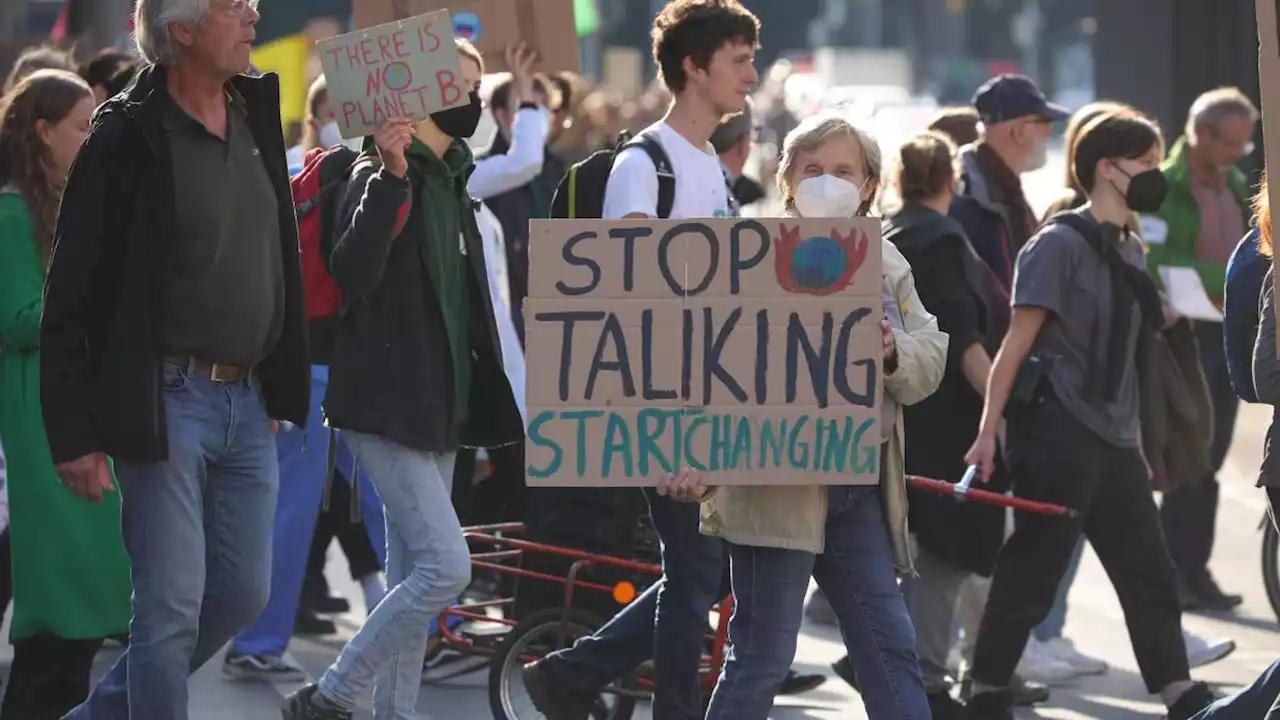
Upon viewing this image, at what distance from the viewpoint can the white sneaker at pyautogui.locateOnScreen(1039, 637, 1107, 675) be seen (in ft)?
27.5

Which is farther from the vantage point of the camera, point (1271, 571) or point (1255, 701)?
point (1271, 571)

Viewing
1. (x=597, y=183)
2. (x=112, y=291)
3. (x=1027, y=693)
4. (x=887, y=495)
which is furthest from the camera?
(x=1027, y=693)

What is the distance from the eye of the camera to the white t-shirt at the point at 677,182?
6121 mm

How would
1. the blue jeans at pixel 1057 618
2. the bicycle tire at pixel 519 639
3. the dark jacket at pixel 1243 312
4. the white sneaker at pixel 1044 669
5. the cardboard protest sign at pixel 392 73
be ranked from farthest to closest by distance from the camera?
the blue jeans at pixel 1057 618
the white sneaker at pixel 1044 669
the bicycle tire at pixel 519 639
the cardboard protest sign at pixel 392 73
the dark jacket at pixel 1243 312

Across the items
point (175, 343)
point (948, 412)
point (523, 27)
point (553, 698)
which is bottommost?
point (553, 698)

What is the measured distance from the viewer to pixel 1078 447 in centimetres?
716

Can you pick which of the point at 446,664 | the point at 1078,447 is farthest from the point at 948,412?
the point at 446,664

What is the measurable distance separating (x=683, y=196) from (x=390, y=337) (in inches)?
31.7

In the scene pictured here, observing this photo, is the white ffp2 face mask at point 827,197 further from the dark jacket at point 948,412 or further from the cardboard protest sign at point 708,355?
the dark jacket at point 948,412

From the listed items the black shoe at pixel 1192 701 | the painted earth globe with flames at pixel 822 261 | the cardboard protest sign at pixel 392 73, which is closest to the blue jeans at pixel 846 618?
the painted earth globe with flames at pixel 822 261

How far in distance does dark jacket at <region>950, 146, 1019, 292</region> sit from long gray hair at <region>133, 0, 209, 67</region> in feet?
11.7

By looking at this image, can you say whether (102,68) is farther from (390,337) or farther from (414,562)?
(414,562)

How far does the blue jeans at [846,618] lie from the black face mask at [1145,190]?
220 centimetres

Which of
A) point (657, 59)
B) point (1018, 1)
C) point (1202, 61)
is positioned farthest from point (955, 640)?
point (1018, 1)
